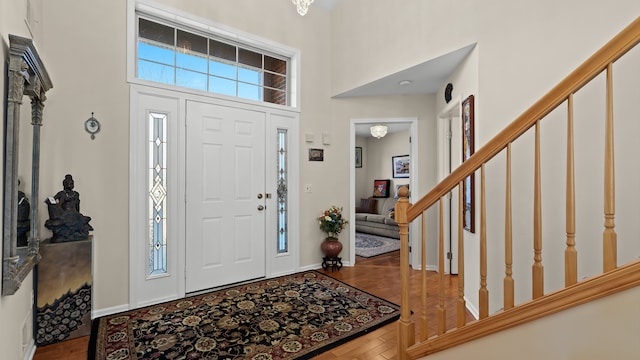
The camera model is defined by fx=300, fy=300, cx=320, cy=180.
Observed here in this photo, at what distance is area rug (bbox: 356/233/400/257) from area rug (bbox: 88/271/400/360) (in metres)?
1.79

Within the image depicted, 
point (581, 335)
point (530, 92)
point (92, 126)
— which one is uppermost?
point (530, 92)

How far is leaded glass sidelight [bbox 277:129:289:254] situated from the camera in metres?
3.82

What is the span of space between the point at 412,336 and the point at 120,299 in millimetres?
2553

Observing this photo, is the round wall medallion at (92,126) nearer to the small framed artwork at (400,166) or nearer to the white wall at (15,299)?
the white wall at (15,299)

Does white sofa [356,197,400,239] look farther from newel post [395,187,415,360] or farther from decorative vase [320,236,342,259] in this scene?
newel post [395,187,415,360]

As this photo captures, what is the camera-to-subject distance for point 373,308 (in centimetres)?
277

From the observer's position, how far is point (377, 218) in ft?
21.2

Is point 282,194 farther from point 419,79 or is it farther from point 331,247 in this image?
point 419,79

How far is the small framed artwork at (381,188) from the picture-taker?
748cm

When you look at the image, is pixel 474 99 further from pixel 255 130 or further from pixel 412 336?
pixel 255 130

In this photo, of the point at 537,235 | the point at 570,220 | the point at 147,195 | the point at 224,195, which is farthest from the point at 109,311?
the point at 570,220

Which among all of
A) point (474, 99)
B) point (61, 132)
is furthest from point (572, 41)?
point (61, 132)

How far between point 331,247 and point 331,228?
9.8 inches

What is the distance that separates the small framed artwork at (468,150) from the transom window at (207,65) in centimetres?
220
